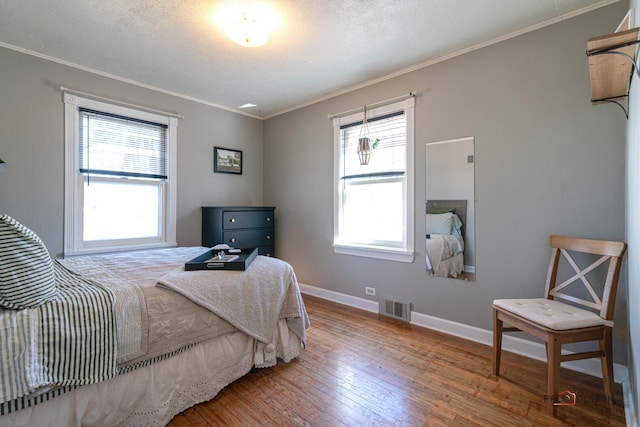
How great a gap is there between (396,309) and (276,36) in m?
2.70

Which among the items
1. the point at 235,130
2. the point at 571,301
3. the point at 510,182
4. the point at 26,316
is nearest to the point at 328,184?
the point at 235,130

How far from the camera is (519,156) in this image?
2.23 meters

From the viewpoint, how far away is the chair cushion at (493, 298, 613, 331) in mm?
1577

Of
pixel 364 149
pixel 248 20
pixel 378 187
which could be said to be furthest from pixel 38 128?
pixel 378 187

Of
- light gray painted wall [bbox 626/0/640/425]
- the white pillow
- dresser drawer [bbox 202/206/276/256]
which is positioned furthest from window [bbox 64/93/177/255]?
light gray painted wall [bbox 626/0/640/425]

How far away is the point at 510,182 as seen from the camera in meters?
2.27

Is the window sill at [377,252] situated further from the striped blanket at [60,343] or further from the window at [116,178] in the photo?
the striped blanket at [60,343]

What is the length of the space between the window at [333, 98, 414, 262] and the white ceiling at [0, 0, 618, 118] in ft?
1.53

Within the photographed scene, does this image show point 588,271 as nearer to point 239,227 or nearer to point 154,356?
point 154,356

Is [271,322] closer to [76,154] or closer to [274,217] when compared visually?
[274,217]

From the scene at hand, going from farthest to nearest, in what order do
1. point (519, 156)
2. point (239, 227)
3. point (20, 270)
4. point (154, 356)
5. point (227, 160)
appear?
point (227, 160) < point (239, 227) < point (519, 156) < point (154, 356) < point (20, 270)

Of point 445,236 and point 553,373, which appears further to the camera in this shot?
point 445,236

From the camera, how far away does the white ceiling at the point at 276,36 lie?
1.96m

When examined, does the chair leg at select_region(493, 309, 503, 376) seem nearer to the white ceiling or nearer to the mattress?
the mattress
